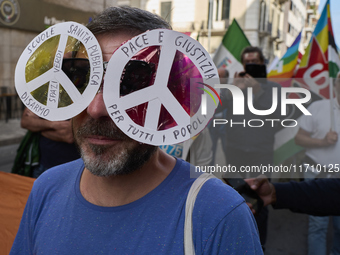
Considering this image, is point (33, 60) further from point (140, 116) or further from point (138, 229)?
point (138, 229)

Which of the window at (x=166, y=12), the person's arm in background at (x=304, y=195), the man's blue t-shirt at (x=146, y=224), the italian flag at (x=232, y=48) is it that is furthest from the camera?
the italian flag at (x=232, y=48)

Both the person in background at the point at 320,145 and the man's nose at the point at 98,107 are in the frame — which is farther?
the person in background at the point at 320,145

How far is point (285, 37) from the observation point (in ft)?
113

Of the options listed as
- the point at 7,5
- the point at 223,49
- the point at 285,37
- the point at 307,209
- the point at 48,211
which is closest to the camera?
the point at 48,211

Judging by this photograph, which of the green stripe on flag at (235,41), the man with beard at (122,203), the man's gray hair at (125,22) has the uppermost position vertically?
the green stripe on flag at (235,41)

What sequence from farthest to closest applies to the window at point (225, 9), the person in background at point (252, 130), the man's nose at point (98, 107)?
the window at point (225, 9) → the person in background at point (252, 130) → the man's nose at point (98, 107)

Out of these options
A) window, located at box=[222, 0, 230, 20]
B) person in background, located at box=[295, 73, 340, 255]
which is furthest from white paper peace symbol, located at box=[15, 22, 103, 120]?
window, located at box=[222, 0, 230, 20]

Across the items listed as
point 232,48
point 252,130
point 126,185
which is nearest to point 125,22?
point 126,185

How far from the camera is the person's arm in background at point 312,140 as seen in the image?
307cm

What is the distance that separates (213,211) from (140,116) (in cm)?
36

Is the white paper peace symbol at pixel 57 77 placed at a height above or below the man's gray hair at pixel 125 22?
below

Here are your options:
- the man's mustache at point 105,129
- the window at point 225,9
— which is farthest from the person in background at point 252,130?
the window at point 225,9

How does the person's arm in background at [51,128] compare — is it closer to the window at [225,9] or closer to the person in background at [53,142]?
the person in background at [53,142]

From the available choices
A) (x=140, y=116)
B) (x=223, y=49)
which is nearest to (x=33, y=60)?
(x=140, y=116)
